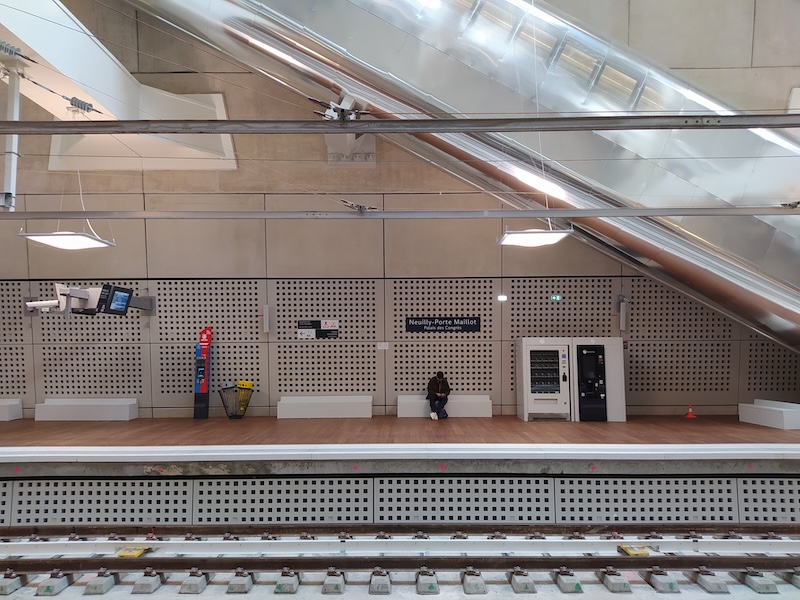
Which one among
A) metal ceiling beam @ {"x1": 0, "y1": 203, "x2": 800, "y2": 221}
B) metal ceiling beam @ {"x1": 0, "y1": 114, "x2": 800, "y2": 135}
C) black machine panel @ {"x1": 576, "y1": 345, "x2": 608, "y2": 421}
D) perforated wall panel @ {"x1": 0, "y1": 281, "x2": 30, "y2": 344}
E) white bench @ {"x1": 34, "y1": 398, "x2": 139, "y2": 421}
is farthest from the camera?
perforated wall panel @ {"x1": 0, "y1": 281, "x2": 30, "y2": 344}

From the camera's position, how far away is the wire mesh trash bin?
5.91 metres

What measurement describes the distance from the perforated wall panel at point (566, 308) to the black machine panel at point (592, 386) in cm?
62

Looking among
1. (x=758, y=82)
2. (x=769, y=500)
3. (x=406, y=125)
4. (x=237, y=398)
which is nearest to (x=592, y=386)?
(x=769, y=500)

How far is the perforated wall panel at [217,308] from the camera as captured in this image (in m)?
6.15

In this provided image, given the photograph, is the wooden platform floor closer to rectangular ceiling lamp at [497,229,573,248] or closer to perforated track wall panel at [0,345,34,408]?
perforated track wall panel at [0,345,34,408]

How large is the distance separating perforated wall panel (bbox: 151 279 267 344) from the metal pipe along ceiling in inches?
123

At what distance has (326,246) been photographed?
6133 millimetres

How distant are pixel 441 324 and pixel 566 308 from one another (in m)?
1.88

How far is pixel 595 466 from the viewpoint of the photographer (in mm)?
4078

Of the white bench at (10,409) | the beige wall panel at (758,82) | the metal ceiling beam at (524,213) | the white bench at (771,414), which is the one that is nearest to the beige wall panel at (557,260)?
the metal ceiling beam at (524,213)

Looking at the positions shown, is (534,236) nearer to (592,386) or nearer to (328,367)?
(592,386)

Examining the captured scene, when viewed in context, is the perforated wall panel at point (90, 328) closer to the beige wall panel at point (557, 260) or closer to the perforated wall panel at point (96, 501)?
the perforated wall panel at point (96, 501)

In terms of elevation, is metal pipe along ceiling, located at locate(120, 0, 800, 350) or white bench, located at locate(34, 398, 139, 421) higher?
metal pipe along ceiling, located at locate(120, 0, 800, 350)

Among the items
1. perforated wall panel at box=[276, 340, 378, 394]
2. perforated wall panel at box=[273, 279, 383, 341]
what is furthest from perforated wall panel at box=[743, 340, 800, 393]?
perforated wall panel at box=[273, 279, 383, 341]
